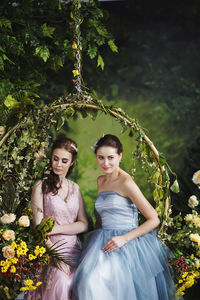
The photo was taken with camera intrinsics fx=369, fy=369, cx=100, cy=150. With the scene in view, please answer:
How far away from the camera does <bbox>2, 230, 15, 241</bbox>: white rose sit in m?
2.28

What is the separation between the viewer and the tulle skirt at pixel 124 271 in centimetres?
221

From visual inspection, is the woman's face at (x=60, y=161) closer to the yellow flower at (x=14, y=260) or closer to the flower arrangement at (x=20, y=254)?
the flower arrangement at (x=20, y=254)

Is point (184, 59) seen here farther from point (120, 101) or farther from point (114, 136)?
point (114, 136)

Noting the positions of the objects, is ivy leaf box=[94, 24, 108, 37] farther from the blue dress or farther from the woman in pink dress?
the blue dress

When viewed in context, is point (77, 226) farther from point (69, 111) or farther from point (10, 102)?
point (10, 102)

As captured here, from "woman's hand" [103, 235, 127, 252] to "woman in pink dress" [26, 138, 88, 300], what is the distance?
23 centimetres

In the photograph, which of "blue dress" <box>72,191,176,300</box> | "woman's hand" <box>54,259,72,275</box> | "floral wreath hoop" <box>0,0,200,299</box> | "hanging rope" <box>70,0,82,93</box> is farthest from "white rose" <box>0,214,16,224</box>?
"hanging rope" <box>70,0,82,93</box>

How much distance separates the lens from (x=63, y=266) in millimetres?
2340

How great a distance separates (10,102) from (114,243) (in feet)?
4.01

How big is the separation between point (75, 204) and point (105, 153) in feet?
1.36

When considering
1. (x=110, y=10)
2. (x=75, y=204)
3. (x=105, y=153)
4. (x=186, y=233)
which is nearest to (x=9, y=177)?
(x=75, y=204)

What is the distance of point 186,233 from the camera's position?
2.56 metres

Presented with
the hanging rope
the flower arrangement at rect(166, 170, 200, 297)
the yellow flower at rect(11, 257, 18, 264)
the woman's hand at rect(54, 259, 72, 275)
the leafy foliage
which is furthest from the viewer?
the leafy foliage

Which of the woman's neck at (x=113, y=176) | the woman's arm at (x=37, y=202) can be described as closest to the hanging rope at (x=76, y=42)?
the woman's neck at (x=113, y=176)
